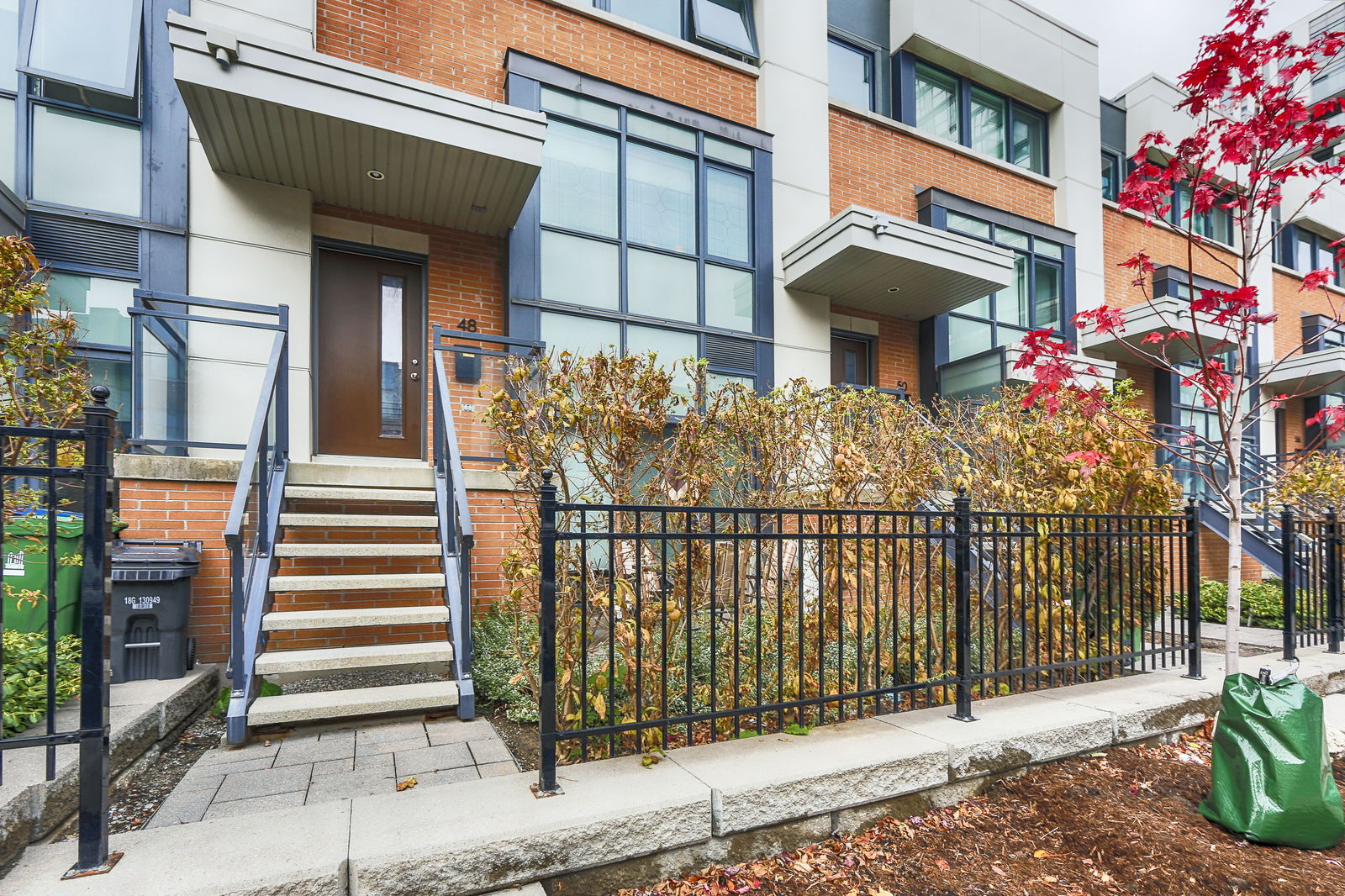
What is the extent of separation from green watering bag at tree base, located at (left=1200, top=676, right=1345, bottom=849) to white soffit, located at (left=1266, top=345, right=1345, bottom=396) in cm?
1268

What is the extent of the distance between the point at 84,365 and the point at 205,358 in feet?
2.48

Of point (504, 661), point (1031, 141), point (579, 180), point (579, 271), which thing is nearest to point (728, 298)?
point (579, 271)

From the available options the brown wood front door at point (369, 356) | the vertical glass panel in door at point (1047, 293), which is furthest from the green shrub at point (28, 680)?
the vertical glass panel in door at point (1047, 293)

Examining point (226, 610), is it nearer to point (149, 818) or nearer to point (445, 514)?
point (445, 514)

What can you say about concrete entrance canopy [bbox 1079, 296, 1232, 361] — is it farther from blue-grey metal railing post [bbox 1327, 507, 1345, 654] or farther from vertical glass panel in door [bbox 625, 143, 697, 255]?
vertical glass panel in door [bbox 625, 143, 697, 255]

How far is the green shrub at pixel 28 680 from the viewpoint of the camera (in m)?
2.93

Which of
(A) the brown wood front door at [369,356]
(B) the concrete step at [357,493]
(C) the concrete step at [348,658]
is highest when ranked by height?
(A) the brown wood front door at [369,356]

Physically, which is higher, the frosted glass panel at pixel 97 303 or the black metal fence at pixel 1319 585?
the frosted glass panel at pixel 97 303

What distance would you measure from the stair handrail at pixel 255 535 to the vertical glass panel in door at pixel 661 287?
135 inches

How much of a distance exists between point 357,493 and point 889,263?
6.19 metres

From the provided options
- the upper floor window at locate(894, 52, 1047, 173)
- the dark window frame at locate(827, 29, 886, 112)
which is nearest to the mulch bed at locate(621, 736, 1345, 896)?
the upper floor window at locate(894, 52, 1047, 173)

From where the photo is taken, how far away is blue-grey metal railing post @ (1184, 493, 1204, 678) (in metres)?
4.36

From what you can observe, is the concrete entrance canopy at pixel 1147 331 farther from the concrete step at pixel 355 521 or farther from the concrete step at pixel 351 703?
the concrete step at pixel 351 703

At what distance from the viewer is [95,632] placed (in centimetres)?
219
